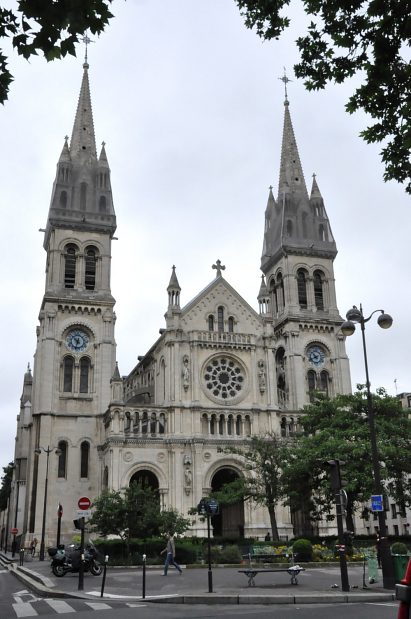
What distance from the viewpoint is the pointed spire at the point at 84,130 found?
6544 centimetres

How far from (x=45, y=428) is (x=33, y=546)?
29.8 ft

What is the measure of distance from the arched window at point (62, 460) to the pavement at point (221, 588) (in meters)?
23.3

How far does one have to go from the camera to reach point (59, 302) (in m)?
56.3

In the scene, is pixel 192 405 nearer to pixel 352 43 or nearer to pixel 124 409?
pixel 124 409

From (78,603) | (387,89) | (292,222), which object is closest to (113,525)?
(78,603)

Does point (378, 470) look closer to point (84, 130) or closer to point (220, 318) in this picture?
point (220, 318)

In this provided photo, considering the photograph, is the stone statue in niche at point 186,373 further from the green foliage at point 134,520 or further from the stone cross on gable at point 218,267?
the green foliage at point 134,520

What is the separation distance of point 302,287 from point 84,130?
27169mm

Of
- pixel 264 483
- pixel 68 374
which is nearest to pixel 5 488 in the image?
pixel 68 374

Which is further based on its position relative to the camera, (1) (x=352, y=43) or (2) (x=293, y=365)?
(2) (x=293, y=365)

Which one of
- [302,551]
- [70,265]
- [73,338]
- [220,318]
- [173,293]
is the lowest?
[302,551]

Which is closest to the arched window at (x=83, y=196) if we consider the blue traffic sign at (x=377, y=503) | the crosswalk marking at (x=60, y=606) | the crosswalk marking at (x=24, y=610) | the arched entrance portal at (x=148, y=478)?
Result: the arched entrance portal at (x=148, y=478)

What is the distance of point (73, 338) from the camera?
56.2 m

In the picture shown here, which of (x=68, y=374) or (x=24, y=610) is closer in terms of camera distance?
(x=24, y=610)
